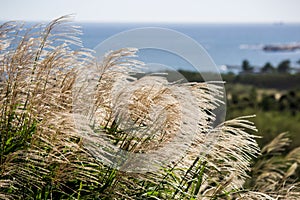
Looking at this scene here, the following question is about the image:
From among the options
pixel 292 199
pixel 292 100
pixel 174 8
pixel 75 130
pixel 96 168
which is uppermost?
pixel 75 130

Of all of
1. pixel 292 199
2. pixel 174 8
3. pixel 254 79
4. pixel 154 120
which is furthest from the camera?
pixel 174 8

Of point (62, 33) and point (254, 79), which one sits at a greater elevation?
point (62, 33)

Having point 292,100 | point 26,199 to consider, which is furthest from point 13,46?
point 292,100

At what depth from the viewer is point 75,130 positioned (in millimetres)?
2236

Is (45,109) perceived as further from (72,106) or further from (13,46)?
(13,46)

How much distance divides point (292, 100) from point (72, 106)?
9063 millimetres

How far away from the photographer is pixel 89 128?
2.20 m

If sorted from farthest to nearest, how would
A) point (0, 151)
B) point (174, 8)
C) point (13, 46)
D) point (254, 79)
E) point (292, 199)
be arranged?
1. point (174, 8)
2. point (254, 79)
3. point (292, 199)
4. point (13, 46)
5. point (0, 151)

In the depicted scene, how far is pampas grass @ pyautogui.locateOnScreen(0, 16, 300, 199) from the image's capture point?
2.19m

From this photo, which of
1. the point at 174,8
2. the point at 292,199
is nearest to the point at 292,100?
the point at 292,199

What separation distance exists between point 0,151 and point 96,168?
0.44 meters

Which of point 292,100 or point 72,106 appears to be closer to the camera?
point 72,106

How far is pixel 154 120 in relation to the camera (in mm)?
2312

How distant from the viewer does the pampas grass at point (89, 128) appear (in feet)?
7.18
